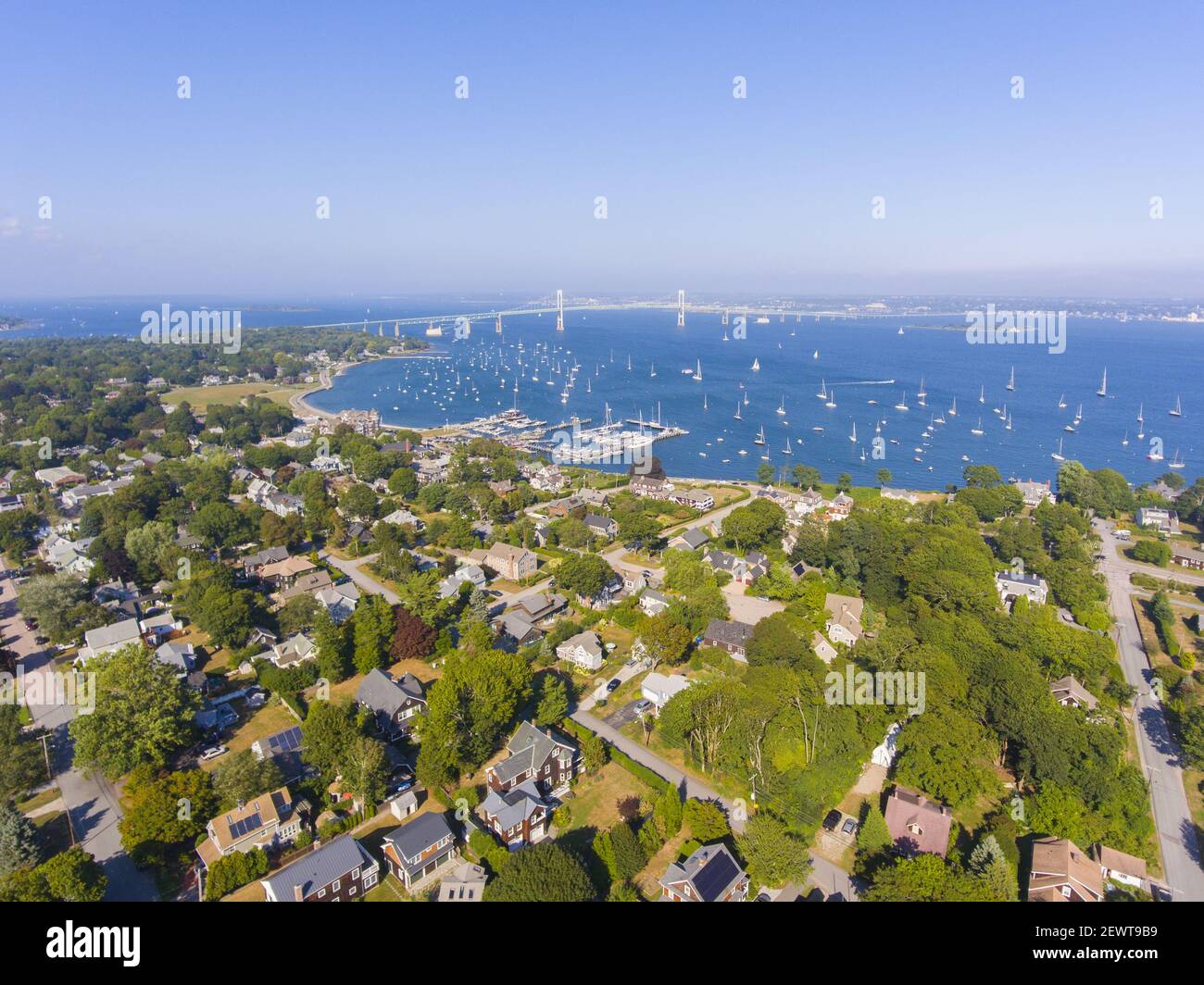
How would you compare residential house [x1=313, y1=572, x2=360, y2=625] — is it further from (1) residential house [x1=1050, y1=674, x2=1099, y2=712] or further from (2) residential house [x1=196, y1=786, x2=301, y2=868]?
(1) residential house [x1=1050, y1=674, x2=1099, y2=712]

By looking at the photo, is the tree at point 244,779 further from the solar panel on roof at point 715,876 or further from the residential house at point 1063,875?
the residential house at point 1063,875

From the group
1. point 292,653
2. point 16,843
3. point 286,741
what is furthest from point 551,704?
point 16,843

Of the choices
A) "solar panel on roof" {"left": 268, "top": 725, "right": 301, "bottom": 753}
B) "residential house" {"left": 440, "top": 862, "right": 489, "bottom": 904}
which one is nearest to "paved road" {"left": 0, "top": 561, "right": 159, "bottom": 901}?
"solar panel on roof" {"left": 268, "top": 725, "right": 301, "bottom": 753}

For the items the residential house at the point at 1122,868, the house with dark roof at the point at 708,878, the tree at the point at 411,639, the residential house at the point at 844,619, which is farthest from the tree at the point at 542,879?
the residential house at the point at 844,619

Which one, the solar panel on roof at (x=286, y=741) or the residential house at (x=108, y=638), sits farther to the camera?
the residential house at (x=108, y=638)

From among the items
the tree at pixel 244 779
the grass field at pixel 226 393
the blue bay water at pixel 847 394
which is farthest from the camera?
the grass field at pixel 226 393

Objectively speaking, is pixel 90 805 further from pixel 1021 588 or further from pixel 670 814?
pixel 1021 588

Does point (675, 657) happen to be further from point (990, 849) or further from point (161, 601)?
point (161, 601)
